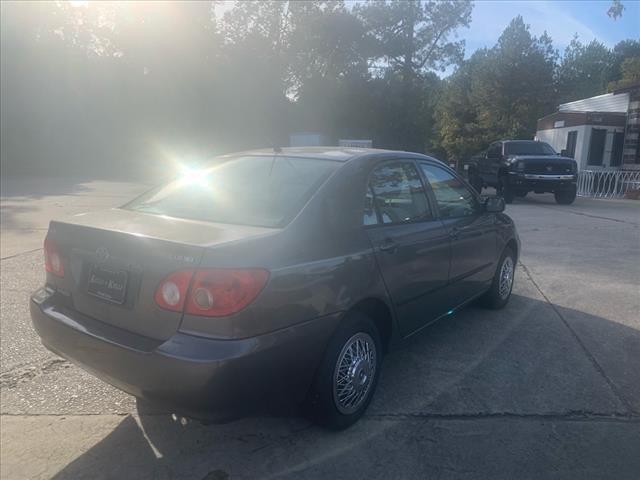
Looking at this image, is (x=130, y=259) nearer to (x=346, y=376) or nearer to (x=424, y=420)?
(x=346, y=376)

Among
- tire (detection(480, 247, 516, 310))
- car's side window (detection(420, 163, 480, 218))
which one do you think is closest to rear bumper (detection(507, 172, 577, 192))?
tire (detection(480, 247, 516, 310))

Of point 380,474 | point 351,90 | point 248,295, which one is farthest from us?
point 351,90

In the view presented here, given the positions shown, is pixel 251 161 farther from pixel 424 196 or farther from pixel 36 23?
pixel 36 23

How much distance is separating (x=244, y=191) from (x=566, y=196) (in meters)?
15.7

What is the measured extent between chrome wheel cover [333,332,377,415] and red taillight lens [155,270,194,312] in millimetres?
1014

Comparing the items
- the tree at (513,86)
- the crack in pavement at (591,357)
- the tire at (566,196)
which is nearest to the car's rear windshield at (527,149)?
the tire at (566,196)

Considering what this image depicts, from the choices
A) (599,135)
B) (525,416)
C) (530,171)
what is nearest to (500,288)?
(525,416)

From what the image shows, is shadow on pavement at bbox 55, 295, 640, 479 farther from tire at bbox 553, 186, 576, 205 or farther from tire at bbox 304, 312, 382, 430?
tire at bbox 553, 186, 576, 205

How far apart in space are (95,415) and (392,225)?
2.28 m

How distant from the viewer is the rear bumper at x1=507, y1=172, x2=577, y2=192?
16.1 meters

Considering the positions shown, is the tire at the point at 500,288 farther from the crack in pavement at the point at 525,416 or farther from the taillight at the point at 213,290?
the taillight at the point at 213,290

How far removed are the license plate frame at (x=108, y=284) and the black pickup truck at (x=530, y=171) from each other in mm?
15016

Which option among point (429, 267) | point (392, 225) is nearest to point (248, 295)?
point (392, 225)

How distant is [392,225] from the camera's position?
373cm
